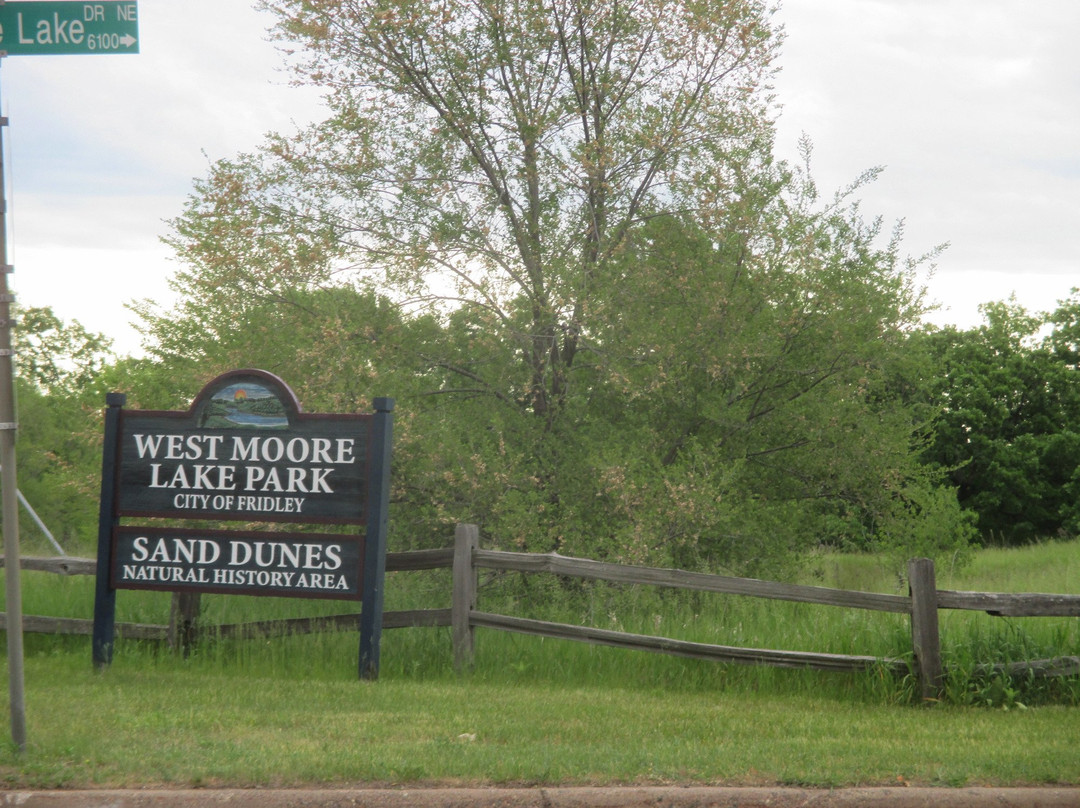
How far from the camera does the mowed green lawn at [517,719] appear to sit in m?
5.17

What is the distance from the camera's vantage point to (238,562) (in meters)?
8.46

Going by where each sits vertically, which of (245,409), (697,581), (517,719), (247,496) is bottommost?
(517,719)

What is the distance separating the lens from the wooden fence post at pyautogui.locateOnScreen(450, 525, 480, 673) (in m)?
8.67

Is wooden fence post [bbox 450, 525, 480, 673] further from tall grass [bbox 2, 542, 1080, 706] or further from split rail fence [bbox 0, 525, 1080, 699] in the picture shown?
tall grass [bbox 2, 542, 1080, 706]

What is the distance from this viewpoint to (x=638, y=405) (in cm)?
1305

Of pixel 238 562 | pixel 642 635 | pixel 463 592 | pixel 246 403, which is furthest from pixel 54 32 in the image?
pixel 642 635

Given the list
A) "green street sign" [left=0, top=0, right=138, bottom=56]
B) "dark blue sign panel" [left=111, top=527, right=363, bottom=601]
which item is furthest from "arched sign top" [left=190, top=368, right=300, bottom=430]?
"green street sign" [left=0, top=0, right=138, bottom=56]

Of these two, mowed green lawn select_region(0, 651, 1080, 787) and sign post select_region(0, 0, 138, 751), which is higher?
sign post select_region(0, 0, 138, 751)

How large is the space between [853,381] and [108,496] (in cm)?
872

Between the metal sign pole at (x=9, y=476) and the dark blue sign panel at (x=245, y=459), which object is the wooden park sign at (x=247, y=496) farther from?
the metal sign pole at (x=9, y=476)

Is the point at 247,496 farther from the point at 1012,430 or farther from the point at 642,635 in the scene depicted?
the point at 1012,430

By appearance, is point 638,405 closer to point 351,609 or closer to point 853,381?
point 853,381

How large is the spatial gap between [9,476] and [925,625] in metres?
6.15

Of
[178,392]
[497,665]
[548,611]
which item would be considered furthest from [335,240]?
[497,665]
